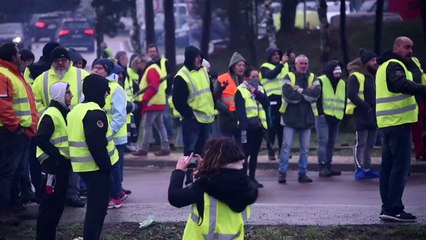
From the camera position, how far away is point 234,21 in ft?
114

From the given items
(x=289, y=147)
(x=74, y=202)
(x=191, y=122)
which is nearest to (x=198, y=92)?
(x=191, y=122)

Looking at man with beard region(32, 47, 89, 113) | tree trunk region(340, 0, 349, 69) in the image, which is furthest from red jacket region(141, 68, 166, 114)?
tree trunk region(340, 0, 349, 69)

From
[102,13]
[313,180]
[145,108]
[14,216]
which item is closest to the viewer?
[14,216]

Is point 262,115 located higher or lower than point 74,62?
lower

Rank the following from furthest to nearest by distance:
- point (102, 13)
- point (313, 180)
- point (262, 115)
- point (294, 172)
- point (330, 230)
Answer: point (102, 13)
point (294, 172)
point (313, 180)
point (262, 115)
point (330, 230)

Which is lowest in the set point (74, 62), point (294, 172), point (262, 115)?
point (294, 172)

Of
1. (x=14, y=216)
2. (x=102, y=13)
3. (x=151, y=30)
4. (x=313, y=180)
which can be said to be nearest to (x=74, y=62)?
(x=14, y=216)

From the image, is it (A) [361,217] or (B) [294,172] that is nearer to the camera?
(A) [361,217]

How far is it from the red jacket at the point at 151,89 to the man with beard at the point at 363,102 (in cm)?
415

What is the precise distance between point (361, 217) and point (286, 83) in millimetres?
3867

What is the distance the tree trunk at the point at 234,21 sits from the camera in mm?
34319

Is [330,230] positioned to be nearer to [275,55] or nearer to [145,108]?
[275,55]

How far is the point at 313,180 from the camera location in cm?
1528

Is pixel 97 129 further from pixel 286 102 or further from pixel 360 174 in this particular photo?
pixel 360 174
